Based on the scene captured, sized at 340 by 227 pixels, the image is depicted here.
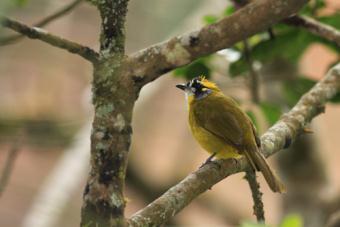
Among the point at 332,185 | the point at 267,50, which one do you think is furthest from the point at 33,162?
the point at 267,50

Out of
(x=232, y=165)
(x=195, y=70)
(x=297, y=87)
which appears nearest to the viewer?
(x=232, y=165)

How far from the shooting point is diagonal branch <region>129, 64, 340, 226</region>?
201 cm

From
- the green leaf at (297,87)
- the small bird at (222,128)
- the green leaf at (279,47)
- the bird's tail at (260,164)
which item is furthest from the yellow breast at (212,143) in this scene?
the green leaf at (297,87)

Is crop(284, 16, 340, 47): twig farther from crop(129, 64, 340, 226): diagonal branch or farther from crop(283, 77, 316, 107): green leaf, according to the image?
crop(283, 77, 316, 107): green leaf

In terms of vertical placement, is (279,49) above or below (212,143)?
above

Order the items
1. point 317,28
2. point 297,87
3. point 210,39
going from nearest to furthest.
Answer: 1. point 210,39
2. point 317,28
3. point 297,87

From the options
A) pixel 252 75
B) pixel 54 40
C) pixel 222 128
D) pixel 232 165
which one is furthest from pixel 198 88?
pixel 54 40

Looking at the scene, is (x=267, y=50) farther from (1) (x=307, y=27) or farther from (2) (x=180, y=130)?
(2) (x=180, y=130)

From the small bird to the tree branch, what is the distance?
3.61 feet

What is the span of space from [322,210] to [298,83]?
3.00 feet

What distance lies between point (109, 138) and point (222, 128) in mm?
1549

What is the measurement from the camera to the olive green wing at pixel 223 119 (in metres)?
3.22

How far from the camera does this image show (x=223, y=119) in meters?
3.36

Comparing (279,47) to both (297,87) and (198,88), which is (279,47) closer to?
(297,87)
